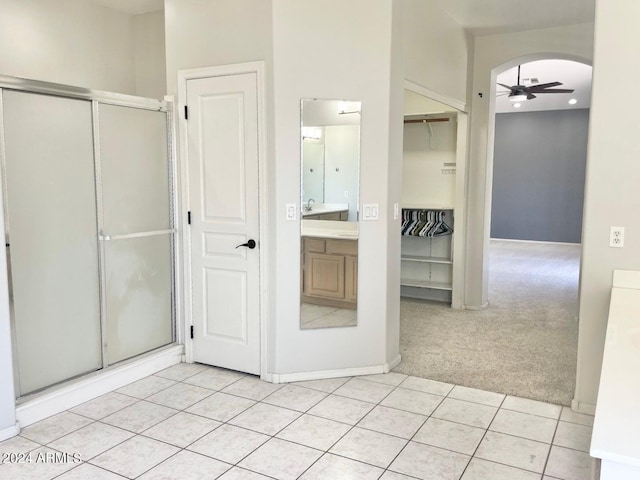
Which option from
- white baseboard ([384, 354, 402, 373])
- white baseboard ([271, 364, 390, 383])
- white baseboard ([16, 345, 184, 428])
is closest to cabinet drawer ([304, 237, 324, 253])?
white baseboard ([271, 364, 390, 383])

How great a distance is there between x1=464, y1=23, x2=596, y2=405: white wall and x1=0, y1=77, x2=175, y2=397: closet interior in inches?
134

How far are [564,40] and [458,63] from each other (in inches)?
41.8

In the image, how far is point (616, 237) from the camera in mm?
2936

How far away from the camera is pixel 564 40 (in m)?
5.12

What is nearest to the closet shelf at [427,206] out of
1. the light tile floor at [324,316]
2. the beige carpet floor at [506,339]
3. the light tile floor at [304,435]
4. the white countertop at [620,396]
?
the beige carpet floor at [506,339]

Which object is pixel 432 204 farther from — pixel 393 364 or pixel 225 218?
pixel 225 218

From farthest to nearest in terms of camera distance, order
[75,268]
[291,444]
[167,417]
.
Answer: [75,268] < [167,417] < [291,444]

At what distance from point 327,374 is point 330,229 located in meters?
1.07

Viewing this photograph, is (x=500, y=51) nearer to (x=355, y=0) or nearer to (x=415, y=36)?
(x=415, y=36)

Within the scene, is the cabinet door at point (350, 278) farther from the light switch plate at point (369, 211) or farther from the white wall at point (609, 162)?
the white wall at point (609, 162)

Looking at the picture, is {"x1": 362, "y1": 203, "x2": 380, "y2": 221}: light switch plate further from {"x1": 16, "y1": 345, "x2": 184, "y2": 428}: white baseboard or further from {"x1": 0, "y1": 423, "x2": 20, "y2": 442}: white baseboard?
{"x1": 0, "y1": 423, "x2": 20, "y2": 442}: white baseboard

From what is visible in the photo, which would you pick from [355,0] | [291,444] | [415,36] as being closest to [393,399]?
[291,444]

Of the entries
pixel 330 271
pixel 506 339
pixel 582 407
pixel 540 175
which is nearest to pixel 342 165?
pixel 330 271

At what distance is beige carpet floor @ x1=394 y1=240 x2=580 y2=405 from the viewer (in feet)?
12.2
